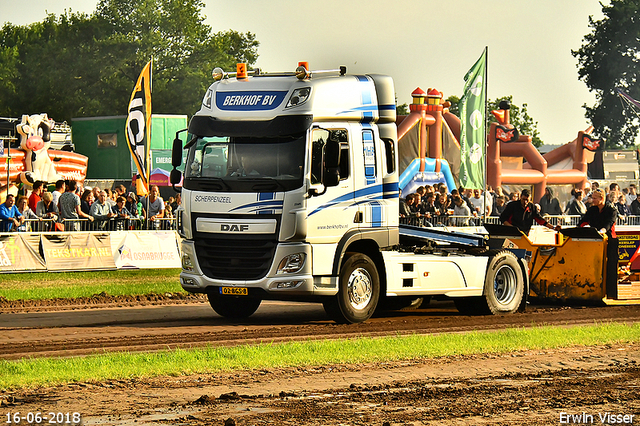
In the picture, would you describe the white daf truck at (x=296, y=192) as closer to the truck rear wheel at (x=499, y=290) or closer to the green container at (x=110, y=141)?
the truck rear wheel at (x=499, y=290)

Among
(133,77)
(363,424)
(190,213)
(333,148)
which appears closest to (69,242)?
(190,213)

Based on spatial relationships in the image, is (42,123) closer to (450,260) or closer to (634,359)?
(450,260)

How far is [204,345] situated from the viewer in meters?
12.1

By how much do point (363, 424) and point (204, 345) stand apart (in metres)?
4.83

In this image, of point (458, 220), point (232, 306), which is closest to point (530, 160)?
point (458, 220)

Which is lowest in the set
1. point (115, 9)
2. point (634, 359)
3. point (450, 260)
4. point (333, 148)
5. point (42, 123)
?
point (634, 359)

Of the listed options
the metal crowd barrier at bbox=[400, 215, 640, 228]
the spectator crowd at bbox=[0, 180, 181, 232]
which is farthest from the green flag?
the spectator crowd at bbox=[0, 180, 181, 232]

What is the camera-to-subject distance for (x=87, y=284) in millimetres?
21391

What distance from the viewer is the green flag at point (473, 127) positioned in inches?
1139

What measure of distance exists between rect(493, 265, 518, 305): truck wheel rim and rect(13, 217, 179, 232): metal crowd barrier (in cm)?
926

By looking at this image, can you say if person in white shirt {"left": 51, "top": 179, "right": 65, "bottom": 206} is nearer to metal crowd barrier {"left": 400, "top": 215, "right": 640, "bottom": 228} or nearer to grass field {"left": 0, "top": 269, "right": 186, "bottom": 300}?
grass field {"left": 0, "top": 269, "right": 186, "bottom": 300}

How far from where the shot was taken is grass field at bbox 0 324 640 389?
983 centimetres

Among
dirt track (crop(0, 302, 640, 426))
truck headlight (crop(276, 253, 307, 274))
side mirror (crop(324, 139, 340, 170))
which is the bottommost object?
dirt track (crop(0, 302, 640, 426))

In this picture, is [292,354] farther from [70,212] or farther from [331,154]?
[70,212]
